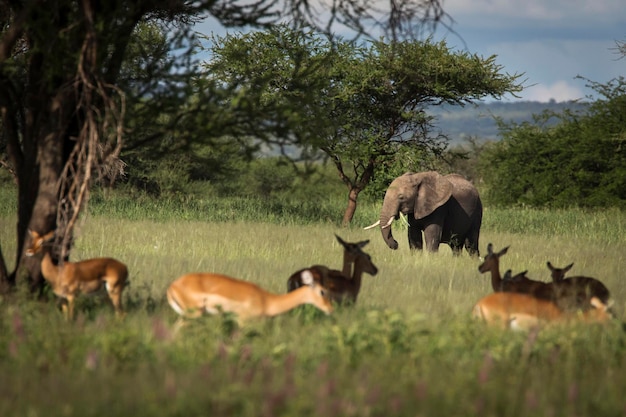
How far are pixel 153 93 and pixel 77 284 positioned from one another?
232 centimetres

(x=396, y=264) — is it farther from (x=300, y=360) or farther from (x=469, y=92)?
(x=469, y=92)

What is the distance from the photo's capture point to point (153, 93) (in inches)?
356

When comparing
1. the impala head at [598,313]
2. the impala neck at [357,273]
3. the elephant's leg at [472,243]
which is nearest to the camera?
the impala head at [598,313]

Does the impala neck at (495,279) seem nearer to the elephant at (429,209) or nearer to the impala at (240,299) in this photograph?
the impala at (240,299)

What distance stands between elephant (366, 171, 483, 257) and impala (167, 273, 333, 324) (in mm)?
10254

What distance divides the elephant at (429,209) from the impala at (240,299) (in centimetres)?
1025

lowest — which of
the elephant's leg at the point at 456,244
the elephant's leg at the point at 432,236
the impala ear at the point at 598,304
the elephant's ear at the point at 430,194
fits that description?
the elephant's leg at the point at 456,244

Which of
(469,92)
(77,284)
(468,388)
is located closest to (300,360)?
(468,388)

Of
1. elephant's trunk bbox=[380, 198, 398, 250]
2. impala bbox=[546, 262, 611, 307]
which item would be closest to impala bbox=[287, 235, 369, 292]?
impala bbox=[546, 262, 611, 307]

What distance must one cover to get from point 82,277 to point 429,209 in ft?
36.3

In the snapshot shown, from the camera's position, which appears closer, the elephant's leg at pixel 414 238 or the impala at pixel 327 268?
the impala at pixel 327 268

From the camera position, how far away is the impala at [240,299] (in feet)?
23.9

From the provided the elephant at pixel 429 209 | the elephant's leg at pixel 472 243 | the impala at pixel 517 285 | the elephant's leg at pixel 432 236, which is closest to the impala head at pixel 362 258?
the impala at pixel 517 285

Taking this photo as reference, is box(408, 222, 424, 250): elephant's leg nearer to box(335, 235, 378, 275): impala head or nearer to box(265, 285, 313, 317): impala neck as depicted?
box(335, 235, 378, 275): impala head
